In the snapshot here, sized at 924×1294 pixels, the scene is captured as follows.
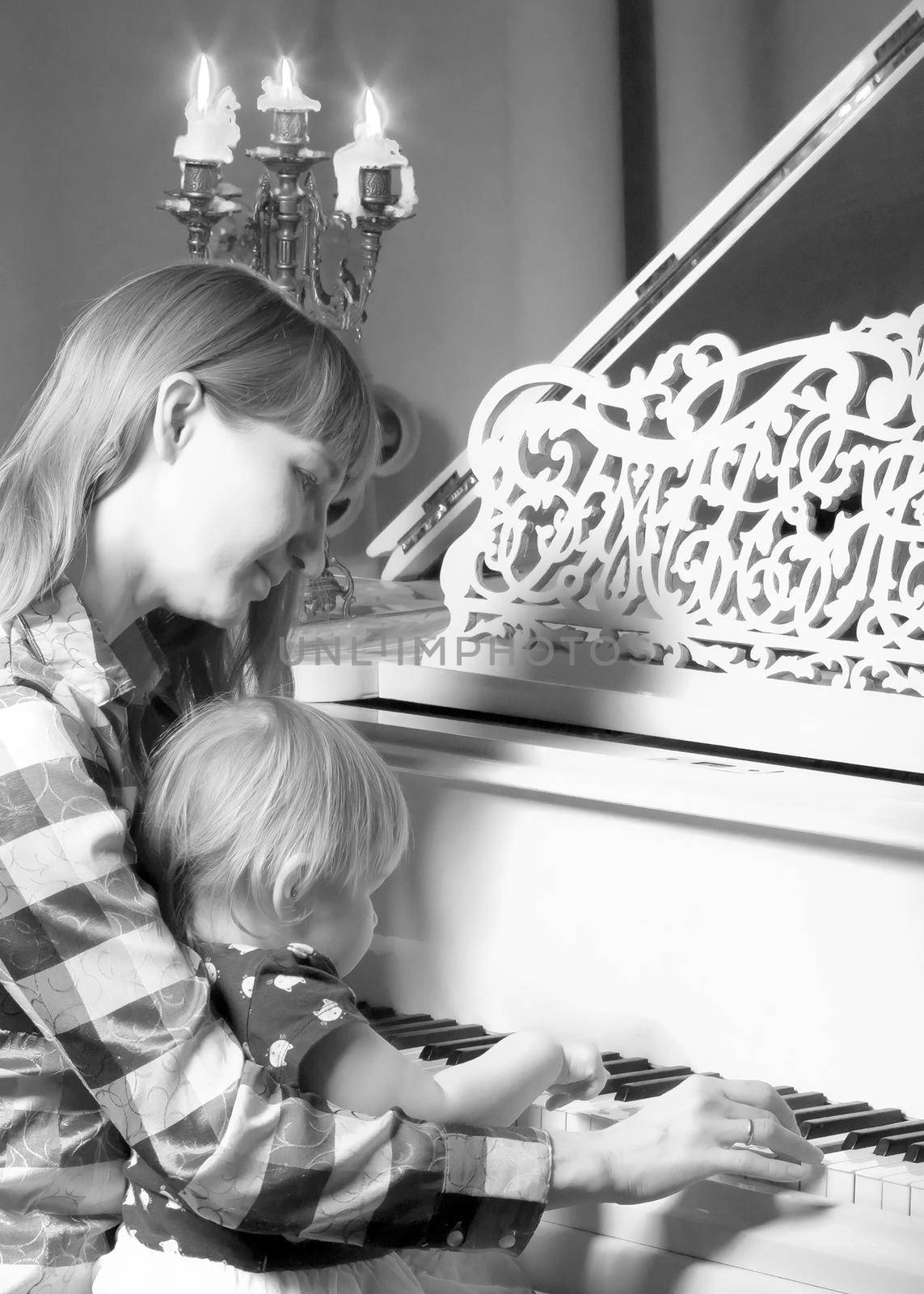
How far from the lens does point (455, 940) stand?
1.52 meters

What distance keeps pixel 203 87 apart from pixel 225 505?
A: 167 cm

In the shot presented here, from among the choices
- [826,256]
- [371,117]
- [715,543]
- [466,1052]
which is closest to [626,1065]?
[466,1052]

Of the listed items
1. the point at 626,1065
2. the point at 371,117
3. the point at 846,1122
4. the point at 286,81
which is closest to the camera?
the point at 846,1122

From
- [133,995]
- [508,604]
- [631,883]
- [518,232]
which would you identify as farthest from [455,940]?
[518,232]

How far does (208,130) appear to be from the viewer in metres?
2.51

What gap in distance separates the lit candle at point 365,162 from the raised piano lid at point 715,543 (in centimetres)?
99

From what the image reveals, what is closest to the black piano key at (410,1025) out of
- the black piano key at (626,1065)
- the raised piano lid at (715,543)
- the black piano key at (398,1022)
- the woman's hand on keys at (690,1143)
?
the black piano key at (398,1022)

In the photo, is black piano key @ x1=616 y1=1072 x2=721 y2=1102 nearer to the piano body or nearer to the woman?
the piano body

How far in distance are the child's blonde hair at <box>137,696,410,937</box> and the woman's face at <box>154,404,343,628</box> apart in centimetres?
10

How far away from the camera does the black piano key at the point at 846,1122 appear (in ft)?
3.94

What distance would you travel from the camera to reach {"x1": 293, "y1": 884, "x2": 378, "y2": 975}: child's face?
1.18 m

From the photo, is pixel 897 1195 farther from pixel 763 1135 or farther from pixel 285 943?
pixel 285 943

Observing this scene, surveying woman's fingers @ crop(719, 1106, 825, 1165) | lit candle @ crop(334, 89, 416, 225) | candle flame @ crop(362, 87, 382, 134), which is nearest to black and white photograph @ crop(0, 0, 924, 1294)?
woman's fingers @ crop(719, 1106, 825, 1165)

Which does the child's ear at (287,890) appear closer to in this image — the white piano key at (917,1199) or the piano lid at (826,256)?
the white piano key at (917,1199)
